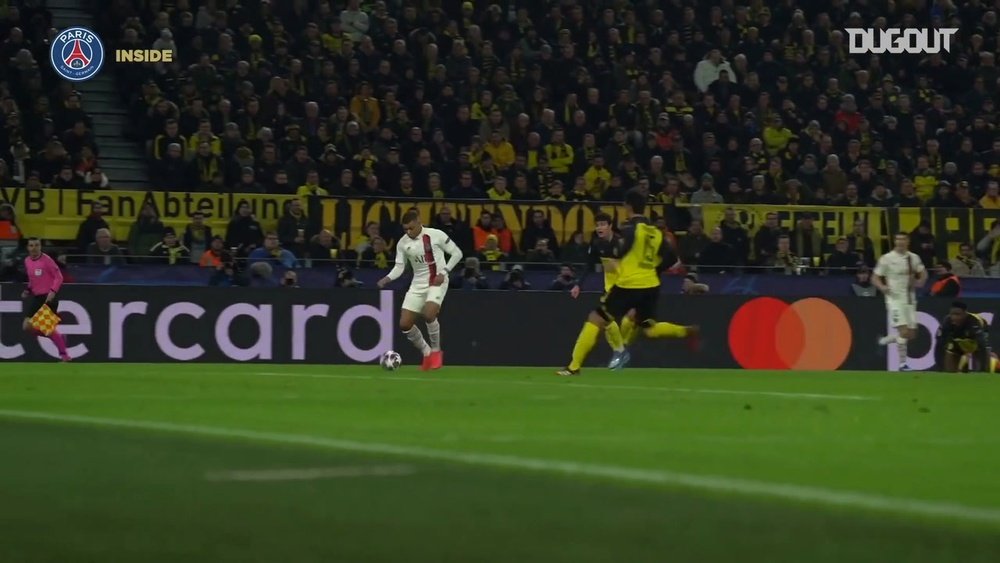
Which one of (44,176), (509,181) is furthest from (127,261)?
(509,181)

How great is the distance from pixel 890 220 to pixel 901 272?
10.7ft

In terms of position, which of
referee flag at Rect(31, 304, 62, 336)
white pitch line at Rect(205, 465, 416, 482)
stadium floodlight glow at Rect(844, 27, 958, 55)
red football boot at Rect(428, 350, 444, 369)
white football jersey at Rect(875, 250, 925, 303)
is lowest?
red football boot at Rect(428, 350, 444, 369)

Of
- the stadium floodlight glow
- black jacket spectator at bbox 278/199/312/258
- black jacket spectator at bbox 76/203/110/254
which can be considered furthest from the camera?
the stadium floodlight glow

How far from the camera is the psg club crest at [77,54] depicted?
Result: 26.6 m

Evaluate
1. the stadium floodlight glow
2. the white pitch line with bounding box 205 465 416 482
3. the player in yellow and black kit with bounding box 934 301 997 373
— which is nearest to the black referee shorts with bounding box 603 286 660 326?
the player in yellow and black kit with bounding box 934 301 997 373

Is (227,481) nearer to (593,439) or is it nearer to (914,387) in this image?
(593,439)

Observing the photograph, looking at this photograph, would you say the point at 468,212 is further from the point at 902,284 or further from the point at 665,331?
the point at 665,331

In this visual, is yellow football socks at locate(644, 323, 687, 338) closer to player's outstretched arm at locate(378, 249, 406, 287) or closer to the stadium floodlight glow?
player's outstretched arm at locate(378, 249, 406, 287)

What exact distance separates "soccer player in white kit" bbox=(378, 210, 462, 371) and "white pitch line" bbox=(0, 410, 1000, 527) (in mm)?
11110

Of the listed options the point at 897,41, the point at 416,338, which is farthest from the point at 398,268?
the point at 897,41

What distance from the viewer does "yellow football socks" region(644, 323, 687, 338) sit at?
741 inches

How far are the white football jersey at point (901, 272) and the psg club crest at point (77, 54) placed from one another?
12.7m

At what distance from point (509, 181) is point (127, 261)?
607 cm

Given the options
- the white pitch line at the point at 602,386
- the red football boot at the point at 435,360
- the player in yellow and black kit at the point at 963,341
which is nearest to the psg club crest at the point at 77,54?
the red football boot at the point at 435,360
